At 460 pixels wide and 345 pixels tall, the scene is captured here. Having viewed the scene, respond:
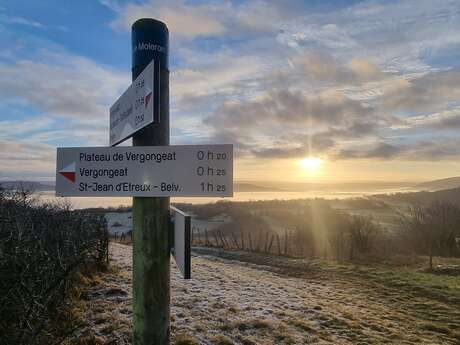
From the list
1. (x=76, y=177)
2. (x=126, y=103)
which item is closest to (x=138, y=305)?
(x=76, y=177)

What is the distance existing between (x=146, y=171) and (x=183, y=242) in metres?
0.54

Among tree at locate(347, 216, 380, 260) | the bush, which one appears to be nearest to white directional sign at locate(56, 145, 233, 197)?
the bush

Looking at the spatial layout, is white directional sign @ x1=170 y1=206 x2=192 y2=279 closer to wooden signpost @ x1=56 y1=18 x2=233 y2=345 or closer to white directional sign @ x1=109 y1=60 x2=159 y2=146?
wooden signpost @ x1=56 y1=18 x2=233 y2=345

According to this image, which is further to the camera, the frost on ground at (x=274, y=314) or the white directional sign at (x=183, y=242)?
the frost on ground at (x=274, y=314)

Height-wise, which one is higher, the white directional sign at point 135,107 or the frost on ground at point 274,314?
the white directional sign at point 135,107

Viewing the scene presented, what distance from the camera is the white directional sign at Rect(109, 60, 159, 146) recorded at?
2207mm

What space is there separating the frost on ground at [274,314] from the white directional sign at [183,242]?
352 cm

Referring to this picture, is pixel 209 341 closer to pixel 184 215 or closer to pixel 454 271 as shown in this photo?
pixel 184 215

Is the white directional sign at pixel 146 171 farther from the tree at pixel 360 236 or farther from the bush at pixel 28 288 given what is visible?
the tree at pixel 360 236

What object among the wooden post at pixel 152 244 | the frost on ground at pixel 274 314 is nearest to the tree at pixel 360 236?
the frost on ground at pixel 274 314

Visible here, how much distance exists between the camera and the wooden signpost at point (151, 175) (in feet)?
7.17

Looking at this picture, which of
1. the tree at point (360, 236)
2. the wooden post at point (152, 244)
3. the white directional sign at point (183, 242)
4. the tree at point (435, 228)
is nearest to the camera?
the white directional sign at point (183, 242)

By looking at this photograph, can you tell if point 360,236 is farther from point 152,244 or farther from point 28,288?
point 152,244

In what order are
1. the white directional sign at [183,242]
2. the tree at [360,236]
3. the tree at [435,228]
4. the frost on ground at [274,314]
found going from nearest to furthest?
the white directional sign at [183,242] → the frost on ground at [274,314] → the tree at [360,236] → the tree at [435,228]
